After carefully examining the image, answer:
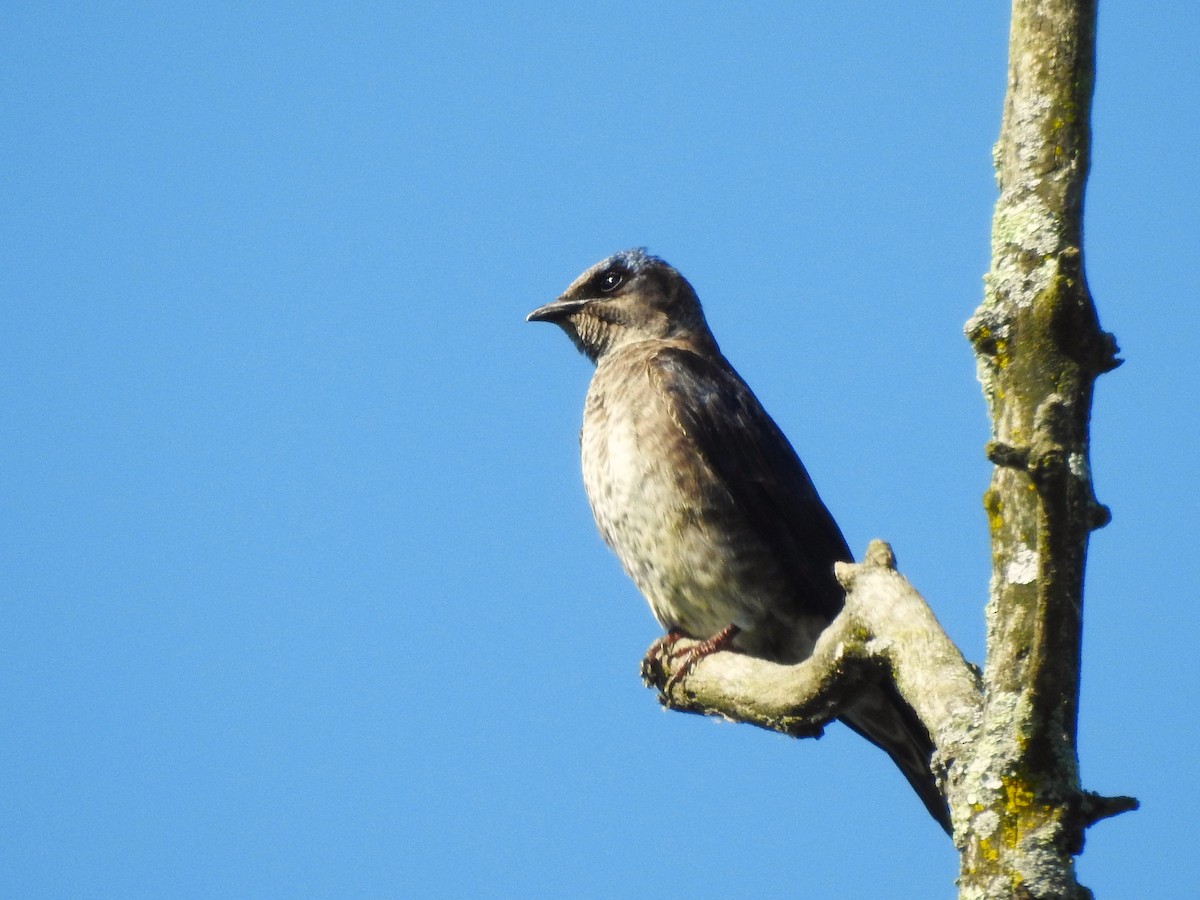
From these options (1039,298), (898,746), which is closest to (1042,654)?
(1039,298)

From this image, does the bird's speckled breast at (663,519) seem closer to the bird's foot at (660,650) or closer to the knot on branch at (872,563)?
the bird's foot at (660,650)

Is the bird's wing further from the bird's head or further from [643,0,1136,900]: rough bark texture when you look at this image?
[643,0,1136,900]: rough bark texture

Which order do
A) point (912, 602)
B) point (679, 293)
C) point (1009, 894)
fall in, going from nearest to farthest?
point (1009, 894), point (912, 602), point (679, 293)

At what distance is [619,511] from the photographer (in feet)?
23.9

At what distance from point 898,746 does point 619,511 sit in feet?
6.01

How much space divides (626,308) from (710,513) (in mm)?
2099

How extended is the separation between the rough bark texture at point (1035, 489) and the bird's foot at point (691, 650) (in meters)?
2.52

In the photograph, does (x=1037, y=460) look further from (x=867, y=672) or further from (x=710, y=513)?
(x=710, y=513)

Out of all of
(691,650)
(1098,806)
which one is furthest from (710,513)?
(1098,806)

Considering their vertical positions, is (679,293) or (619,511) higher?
(679,293)

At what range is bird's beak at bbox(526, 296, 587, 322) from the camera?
349 inches

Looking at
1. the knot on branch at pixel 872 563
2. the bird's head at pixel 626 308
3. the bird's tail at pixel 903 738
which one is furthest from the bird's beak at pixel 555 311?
the knot on branch at pixel 872 563

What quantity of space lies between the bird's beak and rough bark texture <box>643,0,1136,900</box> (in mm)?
5349

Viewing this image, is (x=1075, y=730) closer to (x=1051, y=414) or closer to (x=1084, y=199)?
(x=1051, y=414)
